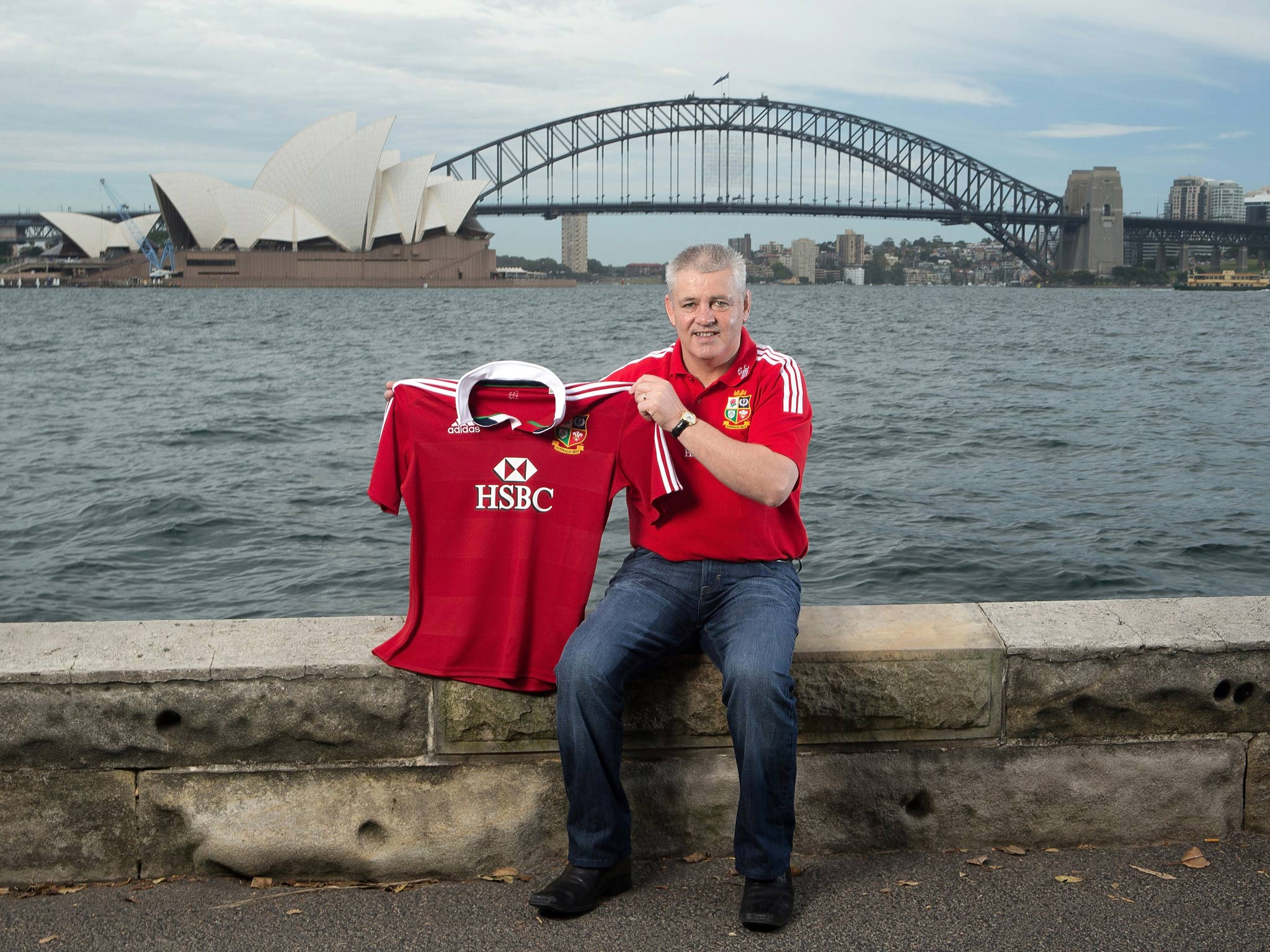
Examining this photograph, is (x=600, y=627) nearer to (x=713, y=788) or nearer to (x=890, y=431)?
(x=713, y=788)

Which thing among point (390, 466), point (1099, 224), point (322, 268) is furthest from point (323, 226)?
point (390, 466)

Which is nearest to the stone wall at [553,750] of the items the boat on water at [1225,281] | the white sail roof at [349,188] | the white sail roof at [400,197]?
the white sail roof at [349,188]

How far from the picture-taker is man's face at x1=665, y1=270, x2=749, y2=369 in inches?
87.7

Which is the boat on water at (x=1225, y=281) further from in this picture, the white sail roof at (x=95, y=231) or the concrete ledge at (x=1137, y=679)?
the concrete ledge at (x=1137, y=679)

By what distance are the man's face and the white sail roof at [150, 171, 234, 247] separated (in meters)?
67.1

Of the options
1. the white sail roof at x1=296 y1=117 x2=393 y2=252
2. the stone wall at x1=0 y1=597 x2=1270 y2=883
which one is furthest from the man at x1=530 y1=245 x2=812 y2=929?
the white sail roof at x1=296 y1=117 x2=393 y2=252

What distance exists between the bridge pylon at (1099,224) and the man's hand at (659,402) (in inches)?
3208

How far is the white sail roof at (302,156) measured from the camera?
5591 centimetres

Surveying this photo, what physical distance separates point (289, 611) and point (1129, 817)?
4779mm

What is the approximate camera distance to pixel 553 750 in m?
2.10

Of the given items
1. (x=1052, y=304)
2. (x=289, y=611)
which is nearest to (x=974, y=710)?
(x=289, y=611)

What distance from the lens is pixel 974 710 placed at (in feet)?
6.93

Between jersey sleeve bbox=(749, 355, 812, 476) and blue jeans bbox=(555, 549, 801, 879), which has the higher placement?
jersey sleeve bbox=(749, 355, 812, 476)

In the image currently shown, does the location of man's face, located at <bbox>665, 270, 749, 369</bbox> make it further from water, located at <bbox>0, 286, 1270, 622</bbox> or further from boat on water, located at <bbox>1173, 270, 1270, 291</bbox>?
boat on water, located at <bbox>1173, 270, 1270, 291</bbox>
